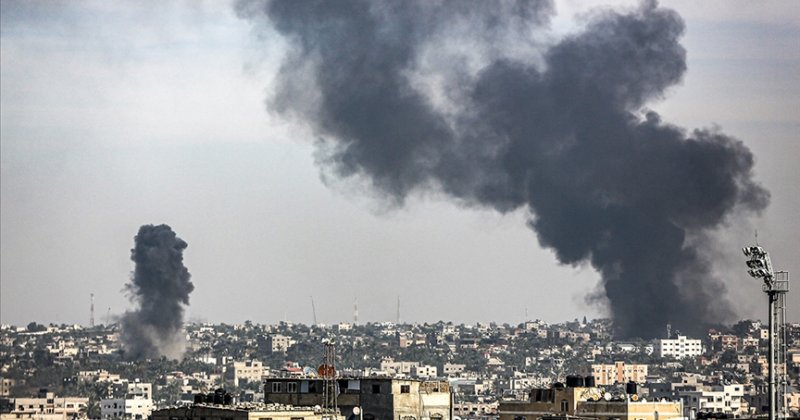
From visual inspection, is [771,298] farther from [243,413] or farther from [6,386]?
[6,386]

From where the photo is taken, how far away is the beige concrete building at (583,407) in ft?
290

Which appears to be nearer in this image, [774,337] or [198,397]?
[774,337]

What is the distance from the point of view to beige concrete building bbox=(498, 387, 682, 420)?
88.5m

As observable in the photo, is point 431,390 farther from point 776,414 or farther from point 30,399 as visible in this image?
point 30,399

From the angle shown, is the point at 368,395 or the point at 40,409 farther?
the point at 40,409

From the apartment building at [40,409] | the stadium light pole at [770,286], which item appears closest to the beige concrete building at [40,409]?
the apartment building at [40,409]

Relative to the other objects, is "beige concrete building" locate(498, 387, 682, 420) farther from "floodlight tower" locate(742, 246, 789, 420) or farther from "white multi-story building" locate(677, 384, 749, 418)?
"white multi-story building" locate(677, 384, 749, 418)

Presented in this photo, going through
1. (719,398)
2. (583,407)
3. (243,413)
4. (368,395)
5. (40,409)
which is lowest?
(40,409)

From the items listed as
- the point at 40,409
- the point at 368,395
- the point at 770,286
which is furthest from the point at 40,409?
the point at 770,286

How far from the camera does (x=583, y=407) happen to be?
90.4 metres

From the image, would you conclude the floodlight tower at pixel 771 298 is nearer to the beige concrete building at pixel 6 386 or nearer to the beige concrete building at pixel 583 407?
the beige concrete building at pixel 583 407

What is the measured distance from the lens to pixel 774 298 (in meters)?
62.6

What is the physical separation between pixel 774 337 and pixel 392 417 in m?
23.5

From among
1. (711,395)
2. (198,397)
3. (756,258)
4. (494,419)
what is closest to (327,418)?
(198,397)
